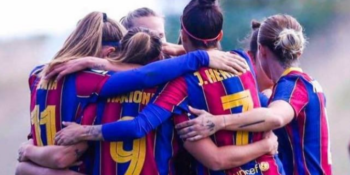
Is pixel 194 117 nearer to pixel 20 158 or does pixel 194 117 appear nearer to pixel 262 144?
pixel 262 144

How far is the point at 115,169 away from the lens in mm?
4203

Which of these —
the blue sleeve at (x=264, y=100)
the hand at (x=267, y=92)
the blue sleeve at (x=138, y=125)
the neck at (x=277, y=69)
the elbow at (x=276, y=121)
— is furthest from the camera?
the hand at (x=267, y=92)

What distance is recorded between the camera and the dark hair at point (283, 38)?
174 inches

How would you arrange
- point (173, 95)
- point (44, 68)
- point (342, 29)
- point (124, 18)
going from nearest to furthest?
point (173, 95), point (44, 68), point (124, 18), point (342, 29)

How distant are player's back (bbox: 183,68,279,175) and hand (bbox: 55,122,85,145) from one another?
0.54 meters

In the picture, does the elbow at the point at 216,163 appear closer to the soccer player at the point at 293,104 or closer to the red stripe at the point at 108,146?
the soccer player at the point at 293,104

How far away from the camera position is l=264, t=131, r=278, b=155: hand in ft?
13.8

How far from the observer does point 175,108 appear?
4.10 meters

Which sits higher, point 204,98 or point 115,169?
point 204,98

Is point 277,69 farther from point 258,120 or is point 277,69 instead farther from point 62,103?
point 62,103

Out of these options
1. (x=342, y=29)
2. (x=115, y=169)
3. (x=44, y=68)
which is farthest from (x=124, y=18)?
(x=342, y=29)

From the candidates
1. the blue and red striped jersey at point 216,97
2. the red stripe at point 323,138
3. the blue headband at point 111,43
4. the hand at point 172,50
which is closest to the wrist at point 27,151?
the blue headband at point 111,43

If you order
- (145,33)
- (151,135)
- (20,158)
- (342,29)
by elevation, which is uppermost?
(145,33)

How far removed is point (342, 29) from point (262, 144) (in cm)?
996
